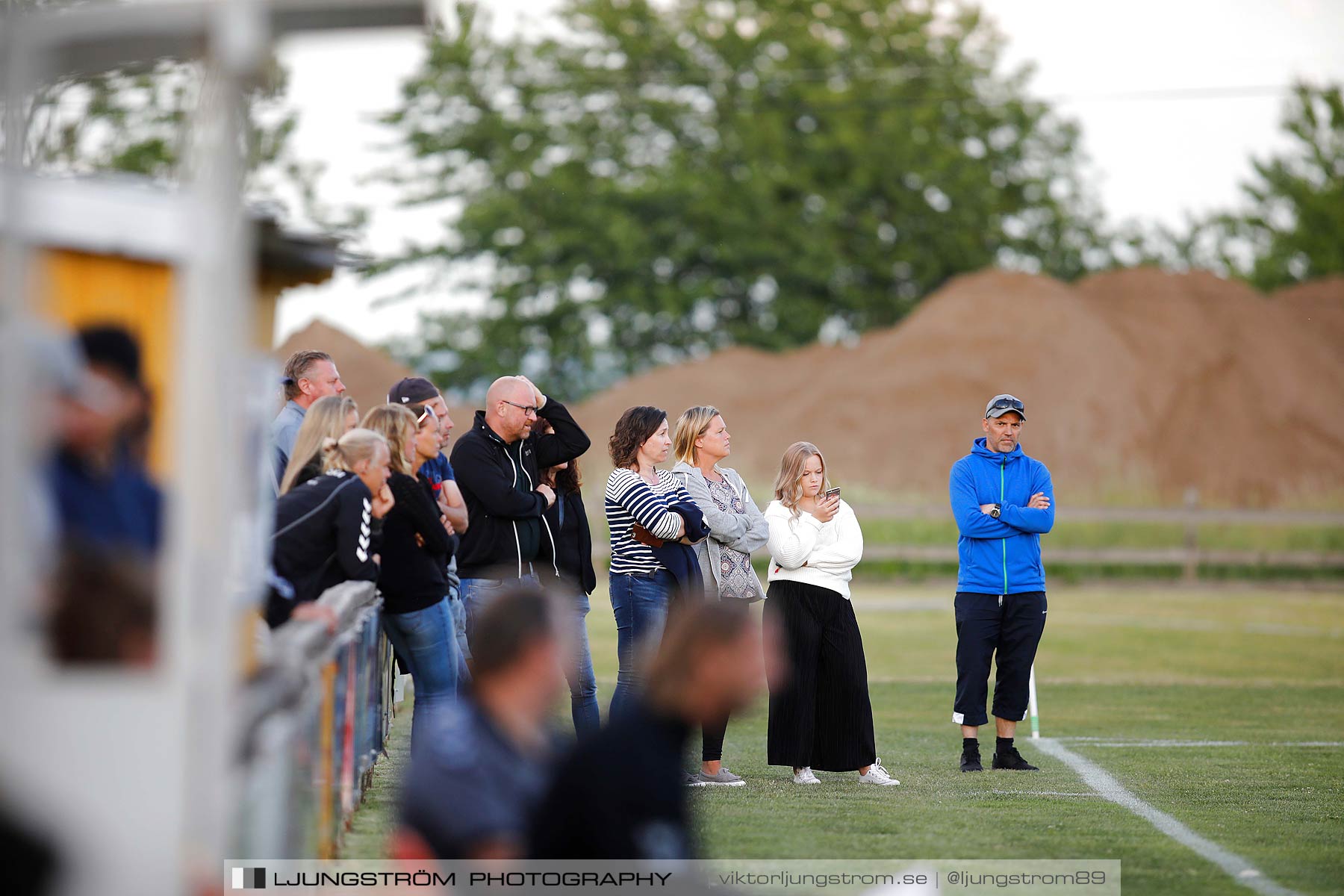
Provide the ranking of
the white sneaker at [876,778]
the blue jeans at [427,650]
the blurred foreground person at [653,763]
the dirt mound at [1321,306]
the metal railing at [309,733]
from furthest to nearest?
the dirt mound at [1321,306], the white sneaker at [876,778], the blue jeans at [427,650], the metal railing at [309,733], the blurred foreground person at [653,763]

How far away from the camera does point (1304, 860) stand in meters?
6.51

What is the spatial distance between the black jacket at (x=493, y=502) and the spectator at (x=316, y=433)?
1.16 meters

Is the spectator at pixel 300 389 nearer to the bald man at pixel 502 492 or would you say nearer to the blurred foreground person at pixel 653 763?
the bald man at pixel 502 492

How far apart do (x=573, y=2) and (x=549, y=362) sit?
35.0 feet

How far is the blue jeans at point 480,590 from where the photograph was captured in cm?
810

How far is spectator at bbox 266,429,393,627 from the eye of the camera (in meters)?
6.54

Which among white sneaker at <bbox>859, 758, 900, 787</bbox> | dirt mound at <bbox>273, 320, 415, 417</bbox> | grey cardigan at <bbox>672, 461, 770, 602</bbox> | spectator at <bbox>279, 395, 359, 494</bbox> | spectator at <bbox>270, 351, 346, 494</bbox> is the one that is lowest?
white sneaker at <bbox>859, 758, 900, 787</bbox>

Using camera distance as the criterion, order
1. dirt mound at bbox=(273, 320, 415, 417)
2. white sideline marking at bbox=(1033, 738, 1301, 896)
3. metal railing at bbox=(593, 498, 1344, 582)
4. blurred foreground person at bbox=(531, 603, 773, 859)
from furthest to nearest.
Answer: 1. metal railing at bbox=(593, 498, 1344, 582)
2. dirt mound at bbox=(273, 320, 415, 417)
3. white sideline marking at bbox=(1033, 738, 1301, 896)
4. blurred foreground person at bbox=(531, 603, 773, 859)

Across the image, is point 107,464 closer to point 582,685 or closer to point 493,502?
point 493,502

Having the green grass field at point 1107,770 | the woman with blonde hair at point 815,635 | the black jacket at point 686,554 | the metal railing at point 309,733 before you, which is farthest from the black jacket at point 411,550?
the woman with blonde hair at point 815,635

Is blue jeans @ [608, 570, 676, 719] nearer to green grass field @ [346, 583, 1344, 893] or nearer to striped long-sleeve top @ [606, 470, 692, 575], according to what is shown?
striped long-sleeve top @ [606, 470, 692, 575]

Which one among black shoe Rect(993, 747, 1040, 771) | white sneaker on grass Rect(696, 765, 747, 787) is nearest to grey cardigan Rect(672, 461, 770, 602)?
white sneaker on grass Rect(696, 765, 747, 787)

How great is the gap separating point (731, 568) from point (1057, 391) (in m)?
41.8

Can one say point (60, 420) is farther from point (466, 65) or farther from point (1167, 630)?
point (466, 65)
